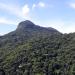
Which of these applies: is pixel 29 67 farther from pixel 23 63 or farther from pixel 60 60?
pixel 60 60

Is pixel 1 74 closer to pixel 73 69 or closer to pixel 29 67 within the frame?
pixel 29 67

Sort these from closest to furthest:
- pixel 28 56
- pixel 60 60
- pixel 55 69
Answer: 1. pixel 55 69
2. pixel 60 60
3. pixel 28 56

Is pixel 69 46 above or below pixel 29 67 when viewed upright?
above

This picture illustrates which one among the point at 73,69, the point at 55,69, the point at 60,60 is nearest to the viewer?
the point at 73,69

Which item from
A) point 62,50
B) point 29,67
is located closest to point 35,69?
point 29,67

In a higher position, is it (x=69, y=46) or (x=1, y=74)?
(x=69, y=46)

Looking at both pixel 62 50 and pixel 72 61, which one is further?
pixel 62 50

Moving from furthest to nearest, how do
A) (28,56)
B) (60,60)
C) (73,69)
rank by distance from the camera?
(28,56)
(60,60)
(73,69)

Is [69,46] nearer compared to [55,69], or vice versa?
[55,69]

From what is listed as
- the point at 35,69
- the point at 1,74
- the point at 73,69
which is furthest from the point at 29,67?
the point at 73,69
